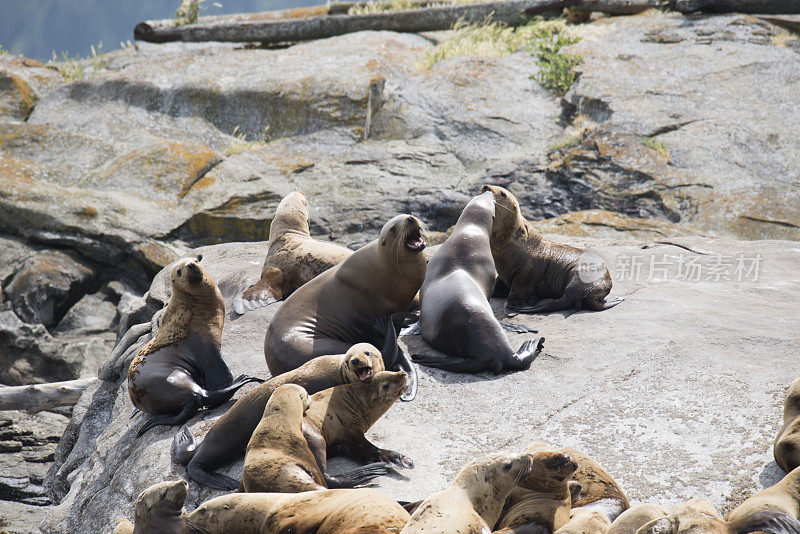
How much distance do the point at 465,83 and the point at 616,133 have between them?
321cm

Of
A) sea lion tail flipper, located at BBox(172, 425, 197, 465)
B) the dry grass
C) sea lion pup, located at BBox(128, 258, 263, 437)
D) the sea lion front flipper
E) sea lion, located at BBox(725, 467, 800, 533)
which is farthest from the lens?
the dry grass

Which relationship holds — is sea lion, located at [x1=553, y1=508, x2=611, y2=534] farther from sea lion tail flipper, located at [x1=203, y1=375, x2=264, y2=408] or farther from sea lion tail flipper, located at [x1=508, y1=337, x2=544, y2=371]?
sea lion tail flipper, located at [x1=203, y1=375, x2=264, y2=408]

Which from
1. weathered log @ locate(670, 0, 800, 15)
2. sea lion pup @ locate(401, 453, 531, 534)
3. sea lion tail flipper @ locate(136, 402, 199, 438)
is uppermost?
weathered log @ locate(670, 0, 800, 15)

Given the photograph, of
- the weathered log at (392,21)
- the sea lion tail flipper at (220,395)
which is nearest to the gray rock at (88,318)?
the sea lion tail flipper at (220,395)

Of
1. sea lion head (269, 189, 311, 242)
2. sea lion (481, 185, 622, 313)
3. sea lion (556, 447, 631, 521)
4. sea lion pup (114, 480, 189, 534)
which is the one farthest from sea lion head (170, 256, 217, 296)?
sea lion (556, 447, 631, 521)

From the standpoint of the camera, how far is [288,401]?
12.8 feet

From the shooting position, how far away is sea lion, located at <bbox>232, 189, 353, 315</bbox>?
22.8 feet

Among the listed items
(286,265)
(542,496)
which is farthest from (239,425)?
(286,265)

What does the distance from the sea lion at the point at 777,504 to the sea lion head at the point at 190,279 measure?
3.75 meters

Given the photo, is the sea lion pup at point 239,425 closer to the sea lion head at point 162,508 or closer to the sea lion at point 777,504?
the sea lion head at point 162,508

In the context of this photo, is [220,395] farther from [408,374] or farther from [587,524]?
[587,524]

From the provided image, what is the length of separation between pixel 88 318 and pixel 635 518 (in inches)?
378

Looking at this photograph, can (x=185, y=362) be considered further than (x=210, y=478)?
Yes

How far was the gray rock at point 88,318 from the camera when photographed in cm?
1088
